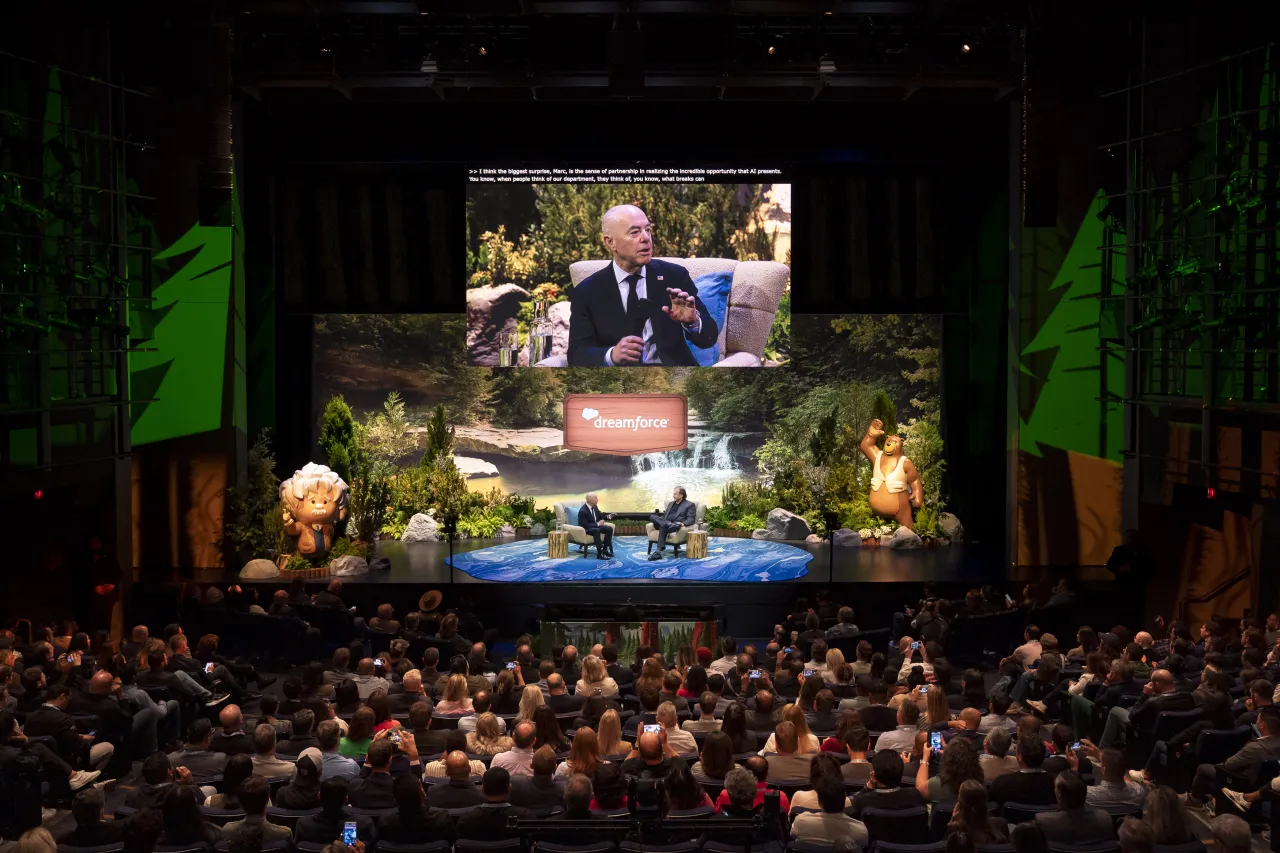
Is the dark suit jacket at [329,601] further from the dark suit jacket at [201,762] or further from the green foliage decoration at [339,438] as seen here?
the dark suit jacket at [201,762]

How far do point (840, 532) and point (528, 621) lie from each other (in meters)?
4.45

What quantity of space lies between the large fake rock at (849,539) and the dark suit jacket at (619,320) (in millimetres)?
2699

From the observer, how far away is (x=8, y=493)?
10.5 metres

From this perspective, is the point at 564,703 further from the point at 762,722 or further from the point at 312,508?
the point at 312,508

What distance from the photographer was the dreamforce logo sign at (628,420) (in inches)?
647

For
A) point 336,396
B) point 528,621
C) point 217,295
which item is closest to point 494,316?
point 336,396

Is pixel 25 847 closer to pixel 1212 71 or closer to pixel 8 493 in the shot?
pixel 8 493

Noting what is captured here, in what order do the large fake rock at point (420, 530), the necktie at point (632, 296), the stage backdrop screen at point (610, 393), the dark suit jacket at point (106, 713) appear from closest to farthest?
the dark suit jacket at point (106, 713)
the large fake rock at point (420, 530)
the necktie at point (632, 296)
the stage backdrop screen at point (610, 393)

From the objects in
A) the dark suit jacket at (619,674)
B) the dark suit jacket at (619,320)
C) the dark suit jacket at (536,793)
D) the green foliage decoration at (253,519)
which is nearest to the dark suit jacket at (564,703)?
the dark suit jacket at (619,674)

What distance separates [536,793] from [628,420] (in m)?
10.7

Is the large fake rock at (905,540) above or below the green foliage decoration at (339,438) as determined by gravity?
below

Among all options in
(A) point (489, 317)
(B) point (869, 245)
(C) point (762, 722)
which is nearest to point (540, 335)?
(A) point (489, 317)

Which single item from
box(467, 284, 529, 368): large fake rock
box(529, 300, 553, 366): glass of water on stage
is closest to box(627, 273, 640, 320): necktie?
box(529, 300, 553, 366): glass of water on stage

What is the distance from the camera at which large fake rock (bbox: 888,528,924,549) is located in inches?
595
